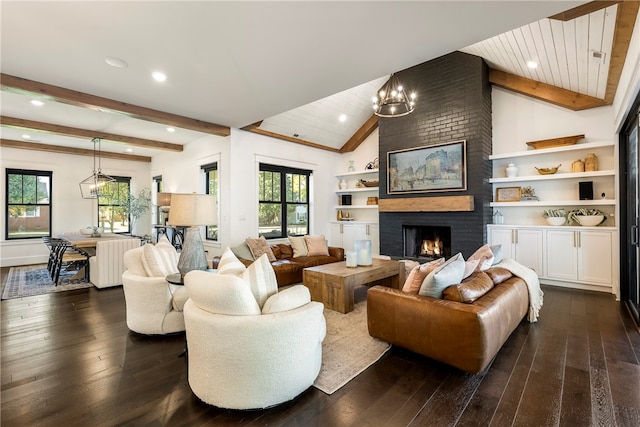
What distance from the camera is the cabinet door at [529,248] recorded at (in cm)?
489

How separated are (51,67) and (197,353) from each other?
3573mm

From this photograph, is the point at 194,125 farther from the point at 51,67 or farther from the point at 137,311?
the point at 137,311

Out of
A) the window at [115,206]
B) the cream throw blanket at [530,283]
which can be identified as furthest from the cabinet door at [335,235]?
the window at [115,206]

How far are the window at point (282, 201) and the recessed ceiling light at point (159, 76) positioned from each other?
2.87 m

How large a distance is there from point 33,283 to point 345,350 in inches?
224

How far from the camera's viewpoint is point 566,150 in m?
4.74

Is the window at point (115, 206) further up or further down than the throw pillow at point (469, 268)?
further up

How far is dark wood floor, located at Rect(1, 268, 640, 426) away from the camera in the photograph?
1823mm

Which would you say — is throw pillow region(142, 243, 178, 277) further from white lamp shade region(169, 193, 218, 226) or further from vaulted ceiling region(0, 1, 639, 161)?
vaulted ceiling region(0, 1, 639, 161)

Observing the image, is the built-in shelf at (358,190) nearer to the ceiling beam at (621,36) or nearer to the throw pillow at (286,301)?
the ceiling beam at (621,36)

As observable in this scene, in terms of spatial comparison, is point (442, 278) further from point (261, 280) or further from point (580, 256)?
point (580, 256)

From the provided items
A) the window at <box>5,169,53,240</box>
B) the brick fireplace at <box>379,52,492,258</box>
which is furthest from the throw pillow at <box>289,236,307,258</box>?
the window at <box>5,169,53,240</box>

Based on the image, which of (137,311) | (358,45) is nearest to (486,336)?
(358,45)

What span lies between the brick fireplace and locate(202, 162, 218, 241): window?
11.6ft
